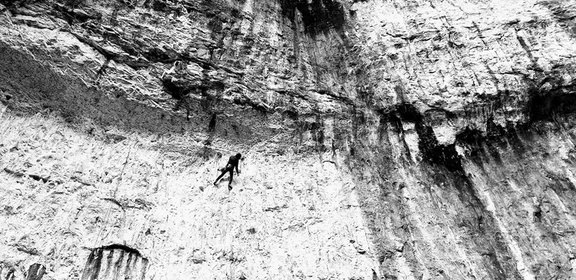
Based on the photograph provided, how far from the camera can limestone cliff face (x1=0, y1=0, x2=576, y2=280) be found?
636 centimetres

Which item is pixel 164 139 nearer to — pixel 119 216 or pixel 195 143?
pixel 195 143

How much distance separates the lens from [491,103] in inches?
295

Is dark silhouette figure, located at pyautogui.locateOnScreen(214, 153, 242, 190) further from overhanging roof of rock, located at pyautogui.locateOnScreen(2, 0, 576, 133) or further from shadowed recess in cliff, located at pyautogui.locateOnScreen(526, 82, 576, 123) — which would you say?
shadowed recess in cliff, located at pyautogui.locateOnScreen(526, 82, 576, 123)

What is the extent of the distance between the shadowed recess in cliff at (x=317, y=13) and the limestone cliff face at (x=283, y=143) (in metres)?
0.85

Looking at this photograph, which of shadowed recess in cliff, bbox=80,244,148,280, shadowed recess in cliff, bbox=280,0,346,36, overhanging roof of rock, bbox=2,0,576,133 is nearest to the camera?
shadowed recess in cliff, bbox=80,244,148,280

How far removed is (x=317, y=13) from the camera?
9.99 m

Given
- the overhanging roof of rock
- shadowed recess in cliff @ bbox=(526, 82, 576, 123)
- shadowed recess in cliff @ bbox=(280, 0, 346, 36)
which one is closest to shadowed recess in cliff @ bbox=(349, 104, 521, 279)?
the overhanging roof of rock

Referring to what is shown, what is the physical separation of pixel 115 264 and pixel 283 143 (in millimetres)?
4259

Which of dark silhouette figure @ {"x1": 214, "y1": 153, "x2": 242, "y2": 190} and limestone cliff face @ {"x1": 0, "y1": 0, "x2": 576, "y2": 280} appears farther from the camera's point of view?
dark silhouette figure @ {"x1": 214, "y1": 153, "x2": 242, "y2": 190}

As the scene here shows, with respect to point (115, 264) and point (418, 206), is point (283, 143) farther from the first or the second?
point (115, 264)

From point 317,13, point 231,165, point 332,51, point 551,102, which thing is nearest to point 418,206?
point 551,102

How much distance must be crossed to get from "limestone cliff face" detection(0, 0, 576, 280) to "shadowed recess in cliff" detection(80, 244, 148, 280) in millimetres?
29

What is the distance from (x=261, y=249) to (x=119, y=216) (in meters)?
2.74

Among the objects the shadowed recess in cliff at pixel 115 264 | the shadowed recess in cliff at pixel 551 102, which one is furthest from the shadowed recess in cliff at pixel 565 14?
the shadowed recess in cliff at pixel 115 264
